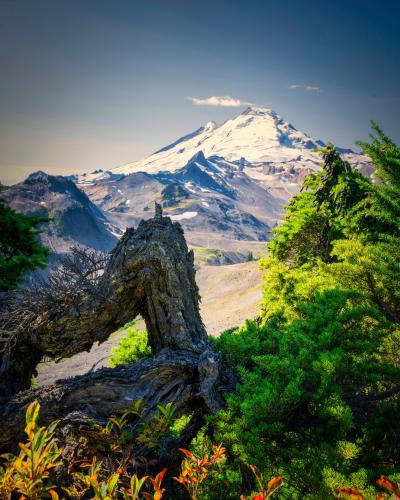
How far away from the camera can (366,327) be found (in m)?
6.68

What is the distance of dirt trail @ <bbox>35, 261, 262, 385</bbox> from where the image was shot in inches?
1570

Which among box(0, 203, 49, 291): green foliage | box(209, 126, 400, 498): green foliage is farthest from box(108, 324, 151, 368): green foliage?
box(0, 203, 49, 291): green foliage

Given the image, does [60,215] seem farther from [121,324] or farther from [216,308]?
[121,324]

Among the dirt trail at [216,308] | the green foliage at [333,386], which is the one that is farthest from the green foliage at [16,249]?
the dirt trail at [216,308]

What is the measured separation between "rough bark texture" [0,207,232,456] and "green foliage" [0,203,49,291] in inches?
175

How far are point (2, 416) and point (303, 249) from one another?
16842mm

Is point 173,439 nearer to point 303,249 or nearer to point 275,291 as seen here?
point 275,291

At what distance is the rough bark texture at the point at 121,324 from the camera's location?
5789 millimetres

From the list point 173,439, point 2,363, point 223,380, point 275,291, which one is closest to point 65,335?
point 2,363

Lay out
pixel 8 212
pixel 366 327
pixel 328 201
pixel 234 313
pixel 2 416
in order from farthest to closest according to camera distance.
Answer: pixel 234 313
pixel 328 201
pixel 8 212
pixel 366 327
pixel 2 416

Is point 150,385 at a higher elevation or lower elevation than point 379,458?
higher

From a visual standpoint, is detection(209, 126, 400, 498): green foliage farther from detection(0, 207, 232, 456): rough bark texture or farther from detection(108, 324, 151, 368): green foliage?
detection(108, 324, 151, 368): green foliage

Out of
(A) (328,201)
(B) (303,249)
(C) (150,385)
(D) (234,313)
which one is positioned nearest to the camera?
(C) (150,385)

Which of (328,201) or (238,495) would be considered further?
(328,201)
